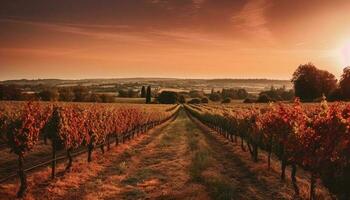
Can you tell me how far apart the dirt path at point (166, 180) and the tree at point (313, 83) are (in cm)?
8173

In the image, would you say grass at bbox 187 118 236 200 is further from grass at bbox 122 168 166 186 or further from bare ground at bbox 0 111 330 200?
grass at bbox 122 168 166 186

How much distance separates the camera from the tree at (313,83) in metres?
101

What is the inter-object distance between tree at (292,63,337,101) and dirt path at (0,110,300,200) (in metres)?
81.7

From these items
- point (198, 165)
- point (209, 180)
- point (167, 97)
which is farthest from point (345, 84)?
point (167, 97)

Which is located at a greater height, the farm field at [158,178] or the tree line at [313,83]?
the tree line at [313,83]

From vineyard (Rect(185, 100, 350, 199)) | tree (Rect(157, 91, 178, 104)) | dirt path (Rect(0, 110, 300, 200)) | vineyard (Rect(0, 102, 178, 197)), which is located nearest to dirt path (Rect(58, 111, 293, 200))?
dirt path (Rect(0, 110, 300, 200))

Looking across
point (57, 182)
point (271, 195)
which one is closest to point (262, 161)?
point (271, 195)

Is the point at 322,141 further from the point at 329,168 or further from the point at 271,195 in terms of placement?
the point at 271,195

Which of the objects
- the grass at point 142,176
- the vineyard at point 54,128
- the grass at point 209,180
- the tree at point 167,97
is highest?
the vineyard at point 54,128

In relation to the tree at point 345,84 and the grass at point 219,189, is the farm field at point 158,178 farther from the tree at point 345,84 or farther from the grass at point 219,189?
the tree at point 345,84

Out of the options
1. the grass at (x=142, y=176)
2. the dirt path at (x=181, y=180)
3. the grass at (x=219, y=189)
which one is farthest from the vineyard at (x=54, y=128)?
the grass at (x=219, y=189)

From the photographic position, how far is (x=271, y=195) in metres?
16.4

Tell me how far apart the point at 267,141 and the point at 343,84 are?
71600mm

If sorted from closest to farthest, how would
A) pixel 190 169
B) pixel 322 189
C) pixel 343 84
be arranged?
pixel 322 189
pixel 190 169
pixel 343 84
